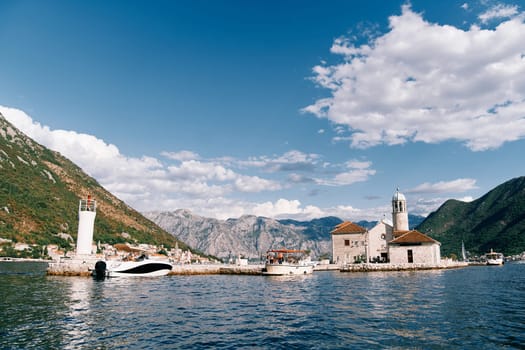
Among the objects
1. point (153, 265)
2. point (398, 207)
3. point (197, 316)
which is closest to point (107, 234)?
point (153, 265)

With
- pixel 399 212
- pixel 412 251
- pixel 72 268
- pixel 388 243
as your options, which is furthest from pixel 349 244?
pixel 72 268

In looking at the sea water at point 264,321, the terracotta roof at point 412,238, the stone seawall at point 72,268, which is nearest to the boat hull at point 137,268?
the stone seawall at point 72,268

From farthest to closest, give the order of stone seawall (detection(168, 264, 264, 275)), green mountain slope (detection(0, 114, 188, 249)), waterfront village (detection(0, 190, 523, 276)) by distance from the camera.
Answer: green mountain slope (detection(0, 114, 188, 249)) < stone seawall (detection(168, 264, 264, 275)) < waterfront village (detection(0, 190, 523, 276))

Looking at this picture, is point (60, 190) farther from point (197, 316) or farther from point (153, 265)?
point (197, 316)

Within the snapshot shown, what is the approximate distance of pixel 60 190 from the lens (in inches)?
7131

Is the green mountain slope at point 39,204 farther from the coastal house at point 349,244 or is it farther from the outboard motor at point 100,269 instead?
the coastal house at point 349,244

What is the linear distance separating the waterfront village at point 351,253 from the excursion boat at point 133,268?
1.70 meters

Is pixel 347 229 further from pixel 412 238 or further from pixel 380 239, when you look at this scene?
pixel 412 238

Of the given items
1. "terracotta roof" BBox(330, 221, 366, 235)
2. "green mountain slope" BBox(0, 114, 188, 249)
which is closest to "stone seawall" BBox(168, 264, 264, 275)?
"terracotta roof" BBox(330, 221, 366, 235)

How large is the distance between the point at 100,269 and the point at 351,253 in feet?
189

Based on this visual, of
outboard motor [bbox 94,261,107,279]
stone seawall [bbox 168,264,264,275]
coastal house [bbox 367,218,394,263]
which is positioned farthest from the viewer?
coastal house [bbox 367,218,394,263]

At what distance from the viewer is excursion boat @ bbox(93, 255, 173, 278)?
5831cm

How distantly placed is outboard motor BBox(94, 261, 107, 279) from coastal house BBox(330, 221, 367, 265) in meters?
53.3

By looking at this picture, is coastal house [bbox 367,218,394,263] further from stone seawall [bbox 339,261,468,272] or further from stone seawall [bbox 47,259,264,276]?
stone seawall [bbox 47,259,264,276]
